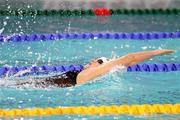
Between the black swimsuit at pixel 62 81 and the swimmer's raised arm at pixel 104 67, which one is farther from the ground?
the swimmer's raised arm at pixel 104 67

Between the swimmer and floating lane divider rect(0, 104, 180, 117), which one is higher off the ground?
the swimmer

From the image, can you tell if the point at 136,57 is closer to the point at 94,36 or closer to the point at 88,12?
the point at 94,36

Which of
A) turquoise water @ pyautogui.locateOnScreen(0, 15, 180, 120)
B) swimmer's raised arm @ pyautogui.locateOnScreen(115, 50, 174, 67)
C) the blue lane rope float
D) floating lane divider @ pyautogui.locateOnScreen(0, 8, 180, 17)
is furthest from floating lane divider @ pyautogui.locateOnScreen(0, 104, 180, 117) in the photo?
floating lane divider @ pyautogui.locateOnScreen(0, 8, 180, 17)

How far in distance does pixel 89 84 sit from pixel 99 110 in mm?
792

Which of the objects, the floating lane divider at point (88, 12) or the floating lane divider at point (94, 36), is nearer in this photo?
the floating lane divider at point (94, 36)

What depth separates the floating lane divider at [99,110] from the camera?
4.02 meters

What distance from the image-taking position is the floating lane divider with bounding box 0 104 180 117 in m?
4.02

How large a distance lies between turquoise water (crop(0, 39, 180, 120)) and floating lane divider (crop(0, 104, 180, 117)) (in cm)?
10

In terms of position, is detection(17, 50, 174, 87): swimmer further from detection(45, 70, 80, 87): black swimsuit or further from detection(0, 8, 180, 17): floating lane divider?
detection(0, 8, 180, 17): floating lane divider

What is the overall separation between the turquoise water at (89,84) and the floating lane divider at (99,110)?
0.10m

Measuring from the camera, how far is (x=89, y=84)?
487 cm

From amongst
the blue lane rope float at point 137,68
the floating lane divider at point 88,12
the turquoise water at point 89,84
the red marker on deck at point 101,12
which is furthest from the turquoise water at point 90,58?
the red marker on deck at point 101,12

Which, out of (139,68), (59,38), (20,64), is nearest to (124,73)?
(139,68)

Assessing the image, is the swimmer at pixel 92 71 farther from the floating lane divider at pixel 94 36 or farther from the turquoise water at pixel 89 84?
the floating lane divider at pixel 94 36
